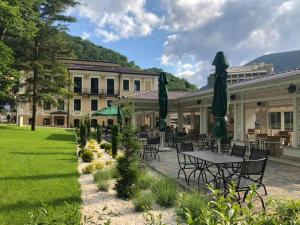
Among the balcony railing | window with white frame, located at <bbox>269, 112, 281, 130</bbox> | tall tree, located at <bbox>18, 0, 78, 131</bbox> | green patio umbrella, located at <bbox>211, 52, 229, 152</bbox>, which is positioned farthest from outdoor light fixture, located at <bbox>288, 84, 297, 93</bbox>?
the balcony railing

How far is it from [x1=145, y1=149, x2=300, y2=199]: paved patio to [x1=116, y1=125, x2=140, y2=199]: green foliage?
1444 mm

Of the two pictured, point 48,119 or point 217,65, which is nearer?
point 217,65

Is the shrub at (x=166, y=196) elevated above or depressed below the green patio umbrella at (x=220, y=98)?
below

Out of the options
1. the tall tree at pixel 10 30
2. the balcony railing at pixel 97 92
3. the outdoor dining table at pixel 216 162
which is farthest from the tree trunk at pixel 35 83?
the outdoor dining table at pixel 216 162

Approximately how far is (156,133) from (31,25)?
11.9m

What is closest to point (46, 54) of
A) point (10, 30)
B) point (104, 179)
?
point (10, 30)

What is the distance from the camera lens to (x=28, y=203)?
5461mm

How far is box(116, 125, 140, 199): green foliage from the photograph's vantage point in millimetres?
6145

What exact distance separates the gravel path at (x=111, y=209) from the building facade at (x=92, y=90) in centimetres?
3913

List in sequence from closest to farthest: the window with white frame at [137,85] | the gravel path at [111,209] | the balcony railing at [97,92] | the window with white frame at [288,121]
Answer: the gravel path at [111,209]
the window with white frame at [288,121]
the balcony railing at [97,92]
the window with white frame at [137,85]

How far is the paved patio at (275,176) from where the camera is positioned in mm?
6355

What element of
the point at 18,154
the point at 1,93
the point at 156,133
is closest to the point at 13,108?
the point at 1,93

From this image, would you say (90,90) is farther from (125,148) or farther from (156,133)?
(125,148)

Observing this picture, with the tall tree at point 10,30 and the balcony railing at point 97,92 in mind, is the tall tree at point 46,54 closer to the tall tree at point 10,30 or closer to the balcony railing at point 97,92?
the tall tree at point 10,30
